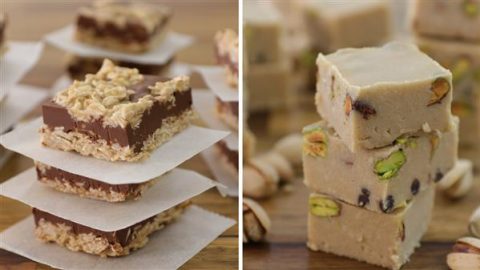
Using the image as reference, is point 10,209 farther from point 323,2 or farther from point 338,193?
point 323,2

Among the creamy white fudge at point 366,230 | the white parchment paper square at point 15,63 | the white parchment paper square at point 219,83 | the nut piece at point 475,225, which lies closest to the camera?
the creamy white fudge at point 366,230

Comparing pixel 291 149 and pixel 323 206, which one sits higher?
pixel 323 206

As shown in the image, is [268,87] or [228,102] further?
[268,87]

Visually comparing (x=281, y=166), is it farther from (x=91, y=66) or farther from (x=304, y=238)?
(x=91, y=66)

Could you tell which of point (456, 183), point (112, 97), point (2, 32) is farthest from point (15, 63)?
point (456, 183)

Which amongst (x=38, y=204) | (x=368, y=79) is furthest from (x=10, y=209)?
(x=368, y=79)

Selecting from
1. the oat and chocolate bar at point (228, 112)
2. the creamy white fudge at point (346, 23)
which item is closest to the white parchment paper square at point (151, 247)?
the oat and chocolate bar at point (228, 112)

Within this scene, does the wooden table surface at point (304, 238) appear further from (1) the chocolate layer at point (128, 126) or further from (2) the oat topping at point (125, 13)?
(2) the oat topping at point (125, 13)
